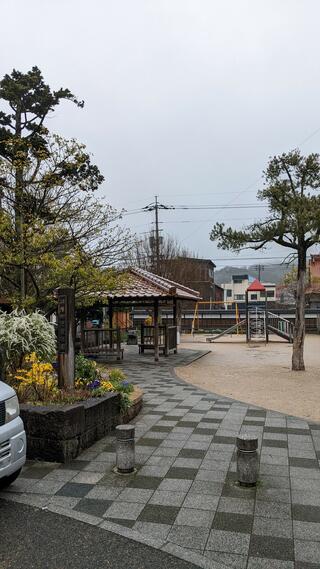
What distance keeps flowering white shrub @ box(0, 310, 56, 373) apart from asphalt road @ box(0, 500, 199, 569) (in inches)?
141

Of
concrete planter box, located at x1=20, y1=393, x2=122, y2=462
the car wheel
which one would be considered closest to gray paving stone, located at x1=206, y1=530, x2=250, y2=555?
the car wheel

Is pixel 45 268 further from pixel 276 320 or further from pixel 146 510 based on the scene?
pixel 276 320

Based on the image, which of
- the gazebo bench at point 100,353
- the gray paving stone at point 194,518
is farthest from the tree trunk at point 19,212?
the gazebo bench at point 100,353

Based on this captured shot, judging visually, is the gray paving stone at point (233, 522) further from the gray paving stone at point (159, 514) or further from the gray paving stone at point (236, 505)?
the gray paving stone at point (159, 514)

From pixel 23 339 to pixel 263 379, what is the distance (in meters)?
7.29

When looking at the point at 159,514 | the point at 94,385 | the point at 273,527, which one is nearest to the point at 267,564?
the point at 273,527

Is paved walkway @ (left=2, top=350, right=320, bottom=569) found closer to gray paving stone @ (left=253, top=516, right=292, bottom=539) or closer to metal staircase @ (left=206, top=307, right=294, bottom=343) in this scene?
gray paving stone @ (left=253, top=516, right=292, bottom=539)

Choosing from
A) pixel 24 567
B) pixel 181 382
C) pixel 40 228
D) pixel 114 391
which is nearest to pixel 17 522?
pixel 24 567

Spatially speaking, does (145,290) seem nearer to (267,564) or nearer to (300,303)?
(300,303)

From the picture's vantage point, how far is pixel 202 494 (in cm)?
444

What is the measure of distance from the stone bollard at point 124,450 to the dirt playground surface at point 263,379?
12.9ft

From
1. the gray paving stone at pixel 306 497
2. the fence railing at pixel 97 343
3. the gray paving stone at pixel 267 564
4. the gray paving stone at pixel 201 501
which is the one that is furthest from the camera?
the fence railing at pixel 97 343

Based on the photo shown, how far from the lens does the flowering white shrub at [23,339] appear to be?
7.30 m

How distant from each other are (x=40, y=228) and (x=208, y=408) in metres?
4.79
